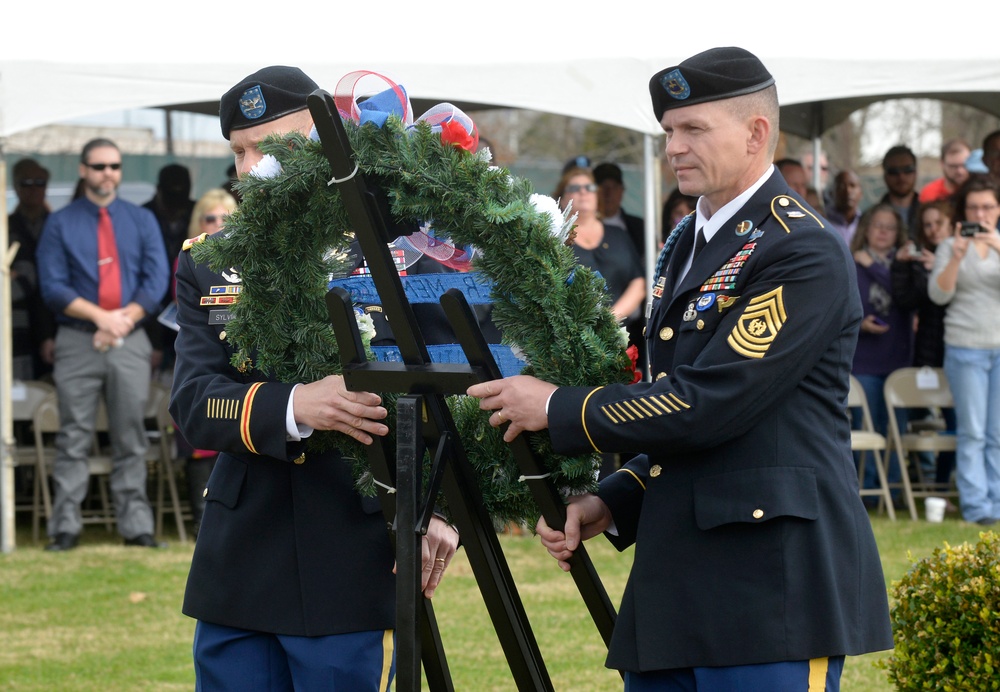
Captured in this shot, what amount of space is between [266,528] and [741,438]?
1.13 meters

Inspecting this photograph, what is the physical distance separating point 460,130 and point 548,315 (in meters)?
0.44

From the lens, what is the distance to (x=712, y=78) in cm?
274

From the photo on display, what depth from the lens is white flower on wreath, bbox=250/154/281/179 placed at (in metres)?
2.76

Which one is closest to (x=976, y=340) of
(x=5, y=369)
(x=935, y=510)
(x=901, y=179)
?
(x=935, y=510)

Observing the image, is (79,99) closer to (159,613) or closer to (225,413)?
(159,613)

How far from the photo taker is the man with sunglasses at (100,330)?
8367mm

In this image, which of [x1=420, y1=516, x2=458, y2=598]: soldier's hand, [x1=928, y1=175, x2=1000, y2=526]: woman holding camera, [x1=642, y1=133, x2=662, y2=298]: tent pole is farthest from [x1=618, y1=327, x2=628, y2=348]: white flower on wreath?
[x1=928, y1=175, x2=1000, y2=526]: woman holding camera

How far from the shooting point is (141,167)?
46.5 feet

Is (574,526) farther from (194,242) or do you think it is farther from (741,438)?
(194,242)

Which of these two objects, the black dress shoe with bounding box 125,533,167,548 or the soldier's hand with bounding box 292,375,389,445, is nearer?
the soldier's hand with bounding box 292,375,389,445

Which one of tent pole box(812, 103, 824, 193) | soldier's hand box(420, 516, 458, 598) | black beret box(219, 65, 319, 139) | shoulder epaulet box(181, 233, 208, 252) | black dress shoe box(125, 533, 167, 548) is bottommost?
black dress shoe box(125, 533, 167, 548)

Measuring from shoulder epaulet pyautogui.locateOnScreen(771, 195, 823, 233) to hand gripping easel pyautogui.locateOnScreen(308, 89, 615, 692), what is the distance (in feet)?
2.19

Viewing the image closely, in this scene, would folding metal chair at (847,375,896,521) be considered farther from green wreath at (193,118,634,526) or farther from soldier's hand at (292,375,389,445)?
soldier's hand at (292,375,389,445)

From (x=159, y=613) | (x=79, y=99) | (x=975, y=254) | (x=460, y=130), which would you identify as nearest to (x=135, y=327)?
(x=79, y=99)
